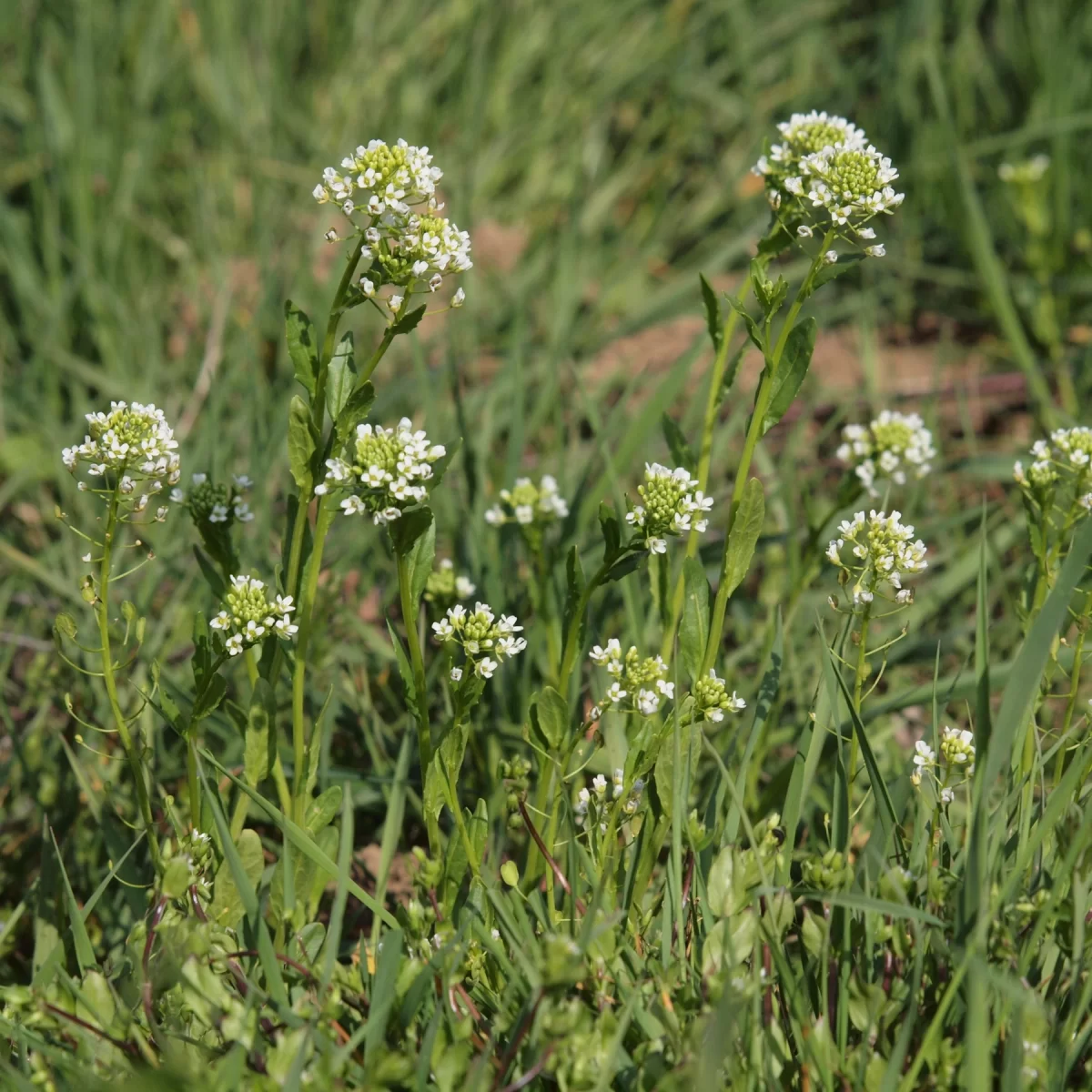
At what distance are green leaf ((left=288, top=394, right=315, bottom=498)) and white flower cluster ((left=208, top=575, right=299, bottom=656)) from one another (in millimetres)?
138

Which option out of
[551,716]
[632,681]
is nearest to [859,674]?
[632,681]

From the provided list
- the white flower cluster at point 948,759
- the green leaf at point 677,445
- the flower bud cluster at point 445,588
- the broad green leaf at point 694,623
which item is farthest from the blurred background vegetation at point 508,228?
the white flower cluster at point 948,759

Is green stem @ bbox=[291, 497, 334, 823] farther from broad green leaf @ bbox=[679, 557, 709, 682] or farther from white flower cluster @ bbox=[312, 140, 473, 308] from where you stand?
broad green leaf @ bbox=[679, 557, 709, 682]

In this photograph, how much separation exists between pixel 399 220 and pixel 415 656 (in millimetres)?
540

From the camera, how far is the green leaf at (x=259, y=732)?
1664mm

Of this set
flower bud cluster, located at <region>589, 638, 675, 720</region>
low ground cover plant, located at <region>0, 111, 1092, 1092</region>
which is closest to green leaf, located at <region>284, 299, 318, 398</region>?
low ground cover plant, located at <region>0, 111, 1092, 1092</region>

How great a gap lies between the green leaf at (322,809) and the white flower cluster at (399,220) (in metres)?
0.64

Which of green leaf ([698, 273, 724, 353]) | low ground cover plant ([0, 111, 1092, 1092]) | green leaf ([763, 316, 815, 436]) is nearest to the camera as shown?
low ground cover plant ([0, 111, 1092, 1092])

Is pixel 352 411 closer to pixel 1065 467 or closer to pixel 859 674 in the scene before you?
pixel 859 674

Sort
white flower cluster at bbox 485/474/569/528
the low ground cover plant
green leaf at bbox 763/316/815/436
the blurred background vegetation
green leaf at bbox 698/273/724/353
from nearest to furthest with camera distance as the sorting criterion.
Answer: the low ground cover plant < green leaf at bbox 763/316/815/436 < green leaf at bbox 698/273/724/353 < white flower cluster at bbox 485/474/569/528 < the blurred background vegetation

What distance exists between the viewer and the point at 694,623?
5.51 ft

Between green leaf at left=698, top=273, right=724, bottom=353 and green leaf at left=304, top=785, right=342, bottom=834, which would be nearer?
green leaf at left=304, top=785, right=342, bottom=834

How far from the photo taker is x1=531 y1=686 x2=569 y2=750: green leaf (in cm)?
159

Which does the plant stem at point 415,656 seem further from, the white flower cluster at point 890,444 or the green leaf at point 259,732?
the white flower cluster at point 890,444
